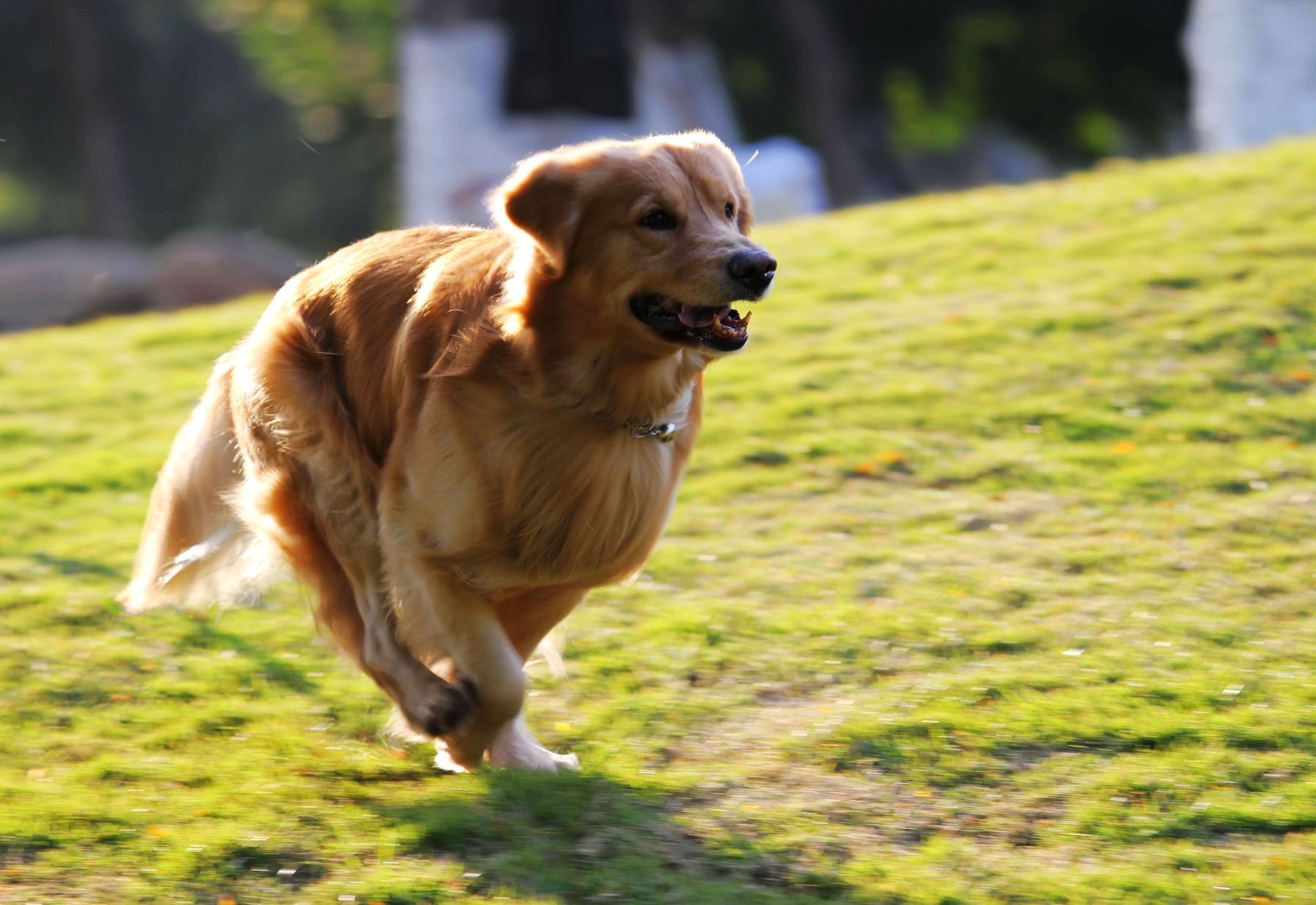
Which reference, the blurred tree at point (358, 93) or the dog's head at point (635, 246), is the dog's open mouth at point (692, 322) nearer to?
the dog's head at point (635, 246)

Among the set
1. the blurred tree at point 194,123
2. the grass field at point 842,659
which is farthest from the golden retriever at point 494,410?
the blurred tree at point 194,123

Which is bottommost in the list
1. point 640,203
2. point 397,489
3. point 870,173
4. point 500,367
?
point 870,173

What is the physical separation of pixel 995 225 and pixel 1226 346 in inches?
133

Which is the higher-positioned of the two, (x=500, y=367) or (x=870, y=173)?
(x=500, y=367)

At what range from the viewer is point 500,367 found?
4867 millimetres

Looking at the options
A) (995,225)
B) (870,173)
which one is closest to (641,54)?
(870,173)

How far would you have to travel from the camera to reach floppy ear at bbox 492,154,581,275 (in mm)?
4668

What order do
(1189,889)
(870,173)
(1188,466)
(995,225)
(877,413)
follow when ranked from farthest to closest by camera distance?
(870,173), (995,225), (877,413), (1188,466), (1189,889)

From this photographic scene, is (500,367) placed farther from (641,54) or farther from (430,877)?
(641,54)

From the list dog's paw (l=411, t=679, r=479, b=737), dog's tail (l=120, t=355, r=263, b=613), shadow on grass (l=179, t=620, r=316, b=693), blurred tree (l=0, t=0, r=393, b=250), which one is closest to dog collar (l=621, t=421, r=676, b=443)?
dog's paw (l=411, t=679, r=479, b=737)

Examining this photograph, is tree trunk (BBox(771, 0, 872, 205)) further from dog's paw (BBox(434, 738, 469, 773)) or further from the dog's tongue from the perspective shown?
the dog's tongue

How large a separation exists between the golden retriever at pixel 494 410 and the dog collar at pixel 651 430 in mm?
22

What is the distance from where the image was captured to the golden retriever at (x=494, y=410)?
468 centimetres

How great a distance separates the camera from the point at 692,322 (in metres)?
4.64
